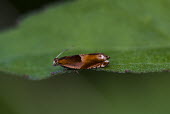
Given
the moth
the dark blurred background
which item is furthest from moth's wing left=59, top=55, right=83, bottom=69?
the dark blurred background

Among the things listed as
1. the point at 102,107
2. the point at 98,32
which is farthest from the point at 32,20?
the point at 102,107

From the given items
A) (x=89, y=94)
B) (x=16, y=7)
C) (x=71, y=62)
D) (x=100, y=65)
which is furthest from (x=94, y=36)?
(x=16, y=7)

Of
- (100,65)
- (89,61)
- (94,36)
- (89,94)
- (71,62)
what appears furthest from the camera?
(89,94)

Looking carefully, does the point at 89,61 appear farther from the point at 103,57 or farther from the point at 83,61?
the point at 103,57

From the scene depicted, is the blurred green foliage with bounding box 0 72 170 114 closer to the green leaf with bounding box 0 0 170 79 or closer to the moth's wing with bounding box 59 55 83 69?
the green leaf with bounding box 0 0 170 79

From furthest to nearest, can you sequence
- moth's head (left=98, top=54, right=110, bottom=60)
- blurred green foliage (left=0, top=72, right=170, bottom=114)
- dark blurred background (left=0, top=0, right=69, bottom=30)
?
dark blurred background (left=0, top=0, right=69, bottom=30)
blurred green foliage (left=0, top=72, right=170, bottom=114)
moth's head (left=98, top=54, right=110, bottom=60)

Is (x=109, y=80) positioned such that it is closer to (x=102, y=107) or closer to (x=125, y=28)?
(x=102, y=107)
